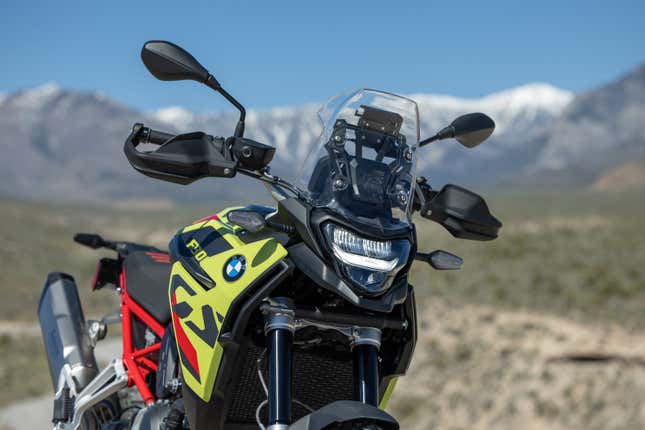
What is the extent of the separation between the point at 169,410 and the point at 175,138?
123 centimetres

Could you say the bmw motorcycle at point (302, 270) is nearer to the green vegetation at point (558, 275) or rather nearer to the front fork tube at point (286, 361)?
the front fork tube at point (286, 361)

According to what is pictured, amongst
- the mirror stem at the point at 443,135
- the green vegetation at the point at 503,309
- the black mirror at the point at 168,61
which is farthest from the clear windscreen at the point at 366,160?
the green vegetation at the point at 503,309

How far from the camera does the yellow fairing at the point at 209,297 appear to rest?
268 cm

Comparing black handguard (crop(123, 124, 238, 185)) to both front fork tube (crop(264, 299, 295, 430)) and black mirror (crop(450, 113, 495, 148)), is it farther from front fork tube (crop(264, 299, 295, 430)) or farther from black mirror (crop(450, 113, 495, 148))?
black mirror (crop(450, 113, 495, 148))

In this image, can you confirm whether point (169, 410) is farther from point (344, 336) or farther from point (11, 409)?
point (11, 409)

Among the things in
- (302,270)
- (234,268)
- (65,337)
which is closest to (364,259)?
(302,270)

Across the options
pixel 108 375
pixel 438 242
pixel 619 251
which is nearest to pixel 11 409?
pixel 108 375

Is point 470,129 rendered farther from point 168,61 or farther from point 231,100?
point 168,61

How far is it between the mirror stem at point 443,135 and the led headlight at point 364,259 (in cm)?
86

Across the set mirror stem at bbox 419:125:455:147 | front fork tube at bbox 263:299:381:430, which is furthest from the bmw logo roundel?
mirror stem at bbox 419:125:455:147

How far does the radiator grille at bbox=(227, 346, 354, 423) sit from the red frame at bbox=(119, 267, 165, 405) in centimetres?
72

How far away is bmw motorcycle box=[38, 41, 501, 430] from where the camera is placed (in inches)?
101

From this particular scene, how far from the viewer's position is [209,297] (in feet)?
9.16

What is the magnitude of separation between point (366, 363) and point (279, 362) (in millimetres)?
355
